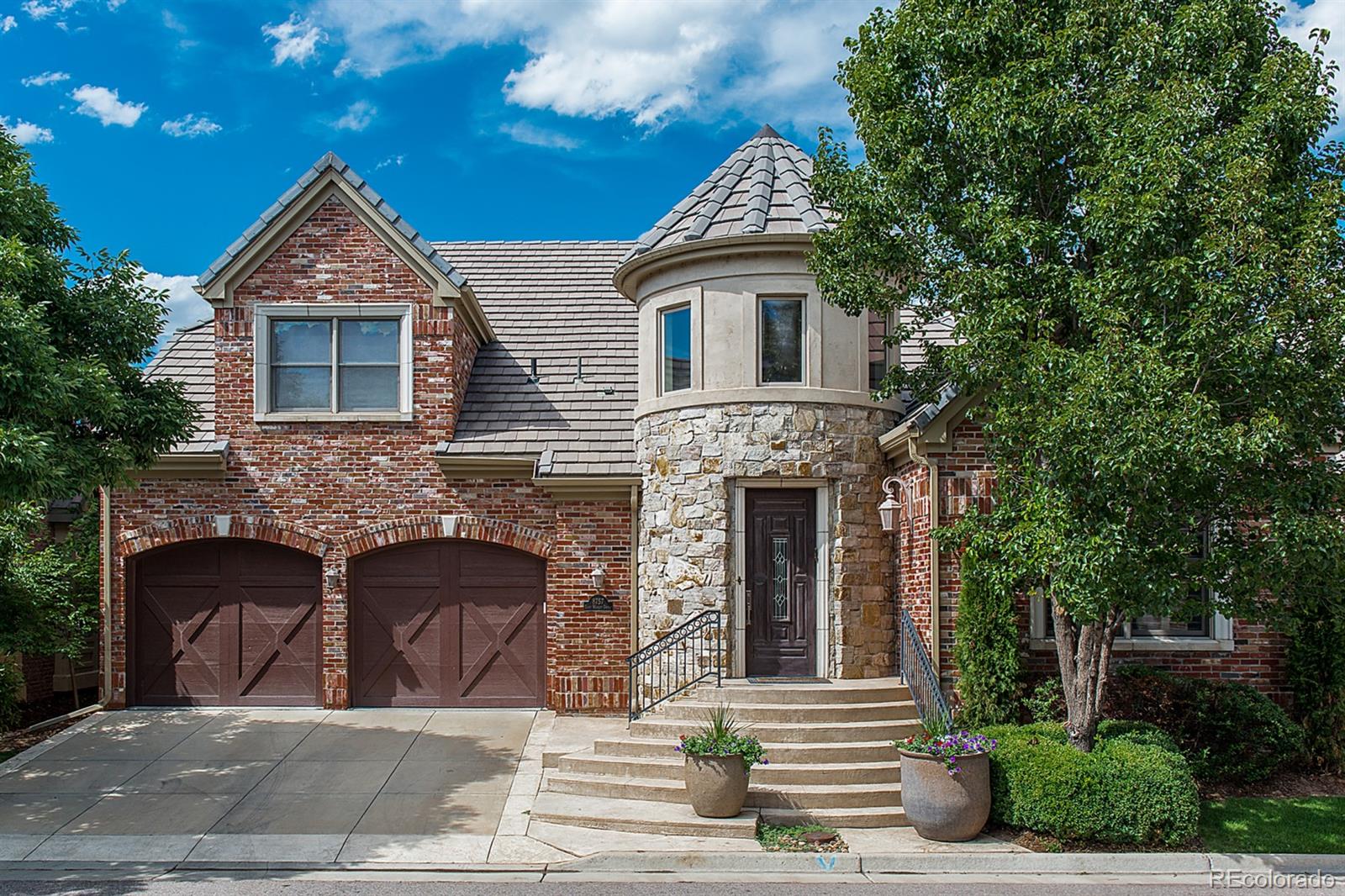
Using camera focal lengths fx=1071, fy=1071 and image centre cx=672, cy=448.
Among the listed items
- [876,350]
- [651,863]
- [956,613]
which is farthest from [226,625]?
[956,613]

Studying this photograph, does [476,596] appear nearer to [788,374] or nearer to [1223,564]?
[788,374]

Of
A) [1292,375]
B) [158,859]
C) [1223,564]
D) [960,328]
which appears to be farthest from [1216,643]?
[158,859]

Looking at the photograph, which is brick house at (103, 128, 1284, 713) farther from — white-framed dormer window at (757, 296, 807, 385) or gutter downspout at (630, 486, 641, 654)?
white-framed dormer window at (757, 296, 807, 385)

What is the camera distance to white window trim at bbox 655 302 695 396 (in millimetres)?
13531

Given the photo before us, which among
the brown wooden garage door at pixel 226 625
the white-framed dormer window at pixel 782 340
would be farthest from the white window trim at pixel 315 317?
the white-framed dormer window at pixel 782 340

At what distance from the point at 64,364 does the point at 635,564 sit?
7.32 m

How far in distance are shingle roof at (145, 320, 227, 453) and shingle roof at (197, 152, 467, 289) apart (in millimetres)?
1548

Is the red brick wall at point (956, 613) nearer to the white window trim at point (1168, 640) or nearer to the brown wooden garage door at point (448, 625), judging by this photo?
the white window trim at point (1168, 640)

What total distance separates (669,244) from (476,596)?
5679mm

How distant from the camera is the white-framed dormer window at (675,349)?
13703 mm

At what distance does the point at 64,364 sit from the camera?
10477 millimetres

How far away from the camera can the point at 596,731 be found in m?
13.3

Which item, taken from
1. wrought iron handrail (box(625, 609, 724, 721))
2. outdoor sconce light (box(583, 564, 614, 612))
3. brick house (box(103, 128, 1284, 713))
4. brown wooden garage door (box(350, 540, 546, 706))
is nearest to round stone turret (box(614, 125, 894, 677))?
wrought iron handrail (box(625, 609, 724, 721))

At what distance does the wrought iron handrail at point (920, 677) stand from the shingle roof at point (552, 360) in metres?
4.22
